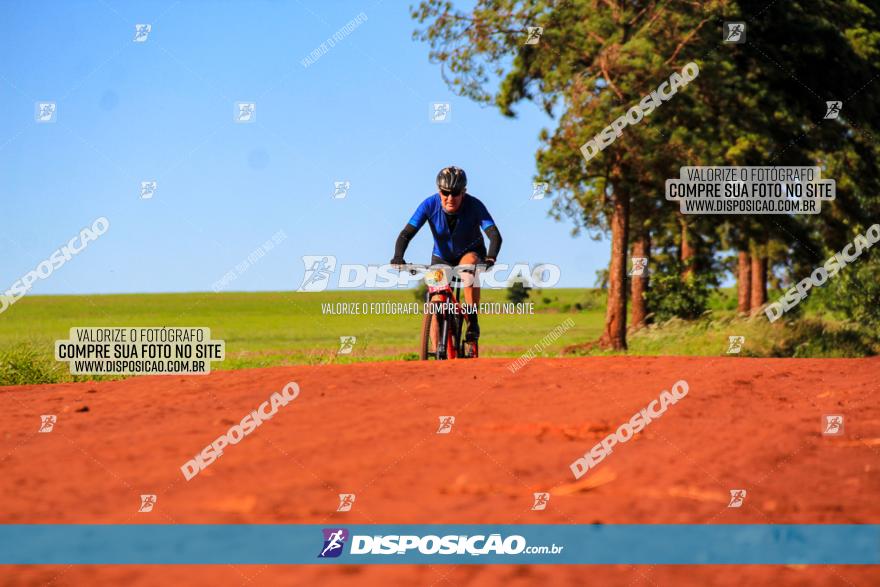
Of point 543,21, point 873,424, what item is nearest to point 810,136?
point 543,21

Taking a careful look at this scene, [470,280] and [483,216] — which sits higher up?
[483,216]

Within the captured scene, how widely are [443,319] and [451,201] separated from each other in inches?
55.0

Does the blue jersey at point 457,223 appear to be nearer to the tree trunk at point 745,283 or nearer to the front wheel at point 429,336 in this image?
the front wheel at point 429,336

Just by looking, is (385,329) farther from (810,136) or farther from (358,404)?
(358,404)

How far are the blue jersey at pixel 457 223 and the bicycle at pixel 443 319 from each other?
403mm

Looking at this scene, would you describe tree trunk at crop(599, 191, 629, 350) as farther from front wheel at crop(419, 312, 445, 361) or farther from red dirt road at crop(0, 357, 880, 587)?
red dirt road at crop(0, 357, 880, 587)

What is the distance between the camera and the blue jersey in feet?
35.8

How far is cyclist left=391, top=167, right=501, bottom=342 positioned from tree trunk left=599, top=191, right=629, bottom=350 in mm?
11982

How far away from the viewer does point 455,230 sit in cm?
1089

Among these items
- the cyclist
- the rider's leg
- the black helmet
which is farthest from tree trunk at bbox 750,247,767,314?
the black helmet

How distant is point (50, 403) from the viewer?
30.1 feet

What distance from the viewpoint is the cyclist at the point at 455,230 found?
10.7 meters

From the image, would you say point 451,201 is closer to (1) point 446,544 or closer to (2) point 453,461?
(2) point 453,461

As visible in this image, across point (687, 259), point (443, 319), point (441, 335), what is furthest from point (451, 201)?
point (687, 259)
